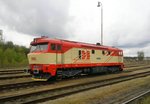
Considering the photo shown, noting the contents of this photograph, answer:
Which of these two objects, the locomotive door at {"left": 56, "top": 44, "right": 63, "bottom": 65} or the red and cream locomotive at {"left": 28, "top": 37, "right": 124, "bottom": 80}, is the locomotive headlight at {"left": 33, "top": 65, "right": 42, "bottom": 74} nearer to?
the red and cream locomotive at {"left": 28, "top": 37, "right": 124, "bottom": 80}

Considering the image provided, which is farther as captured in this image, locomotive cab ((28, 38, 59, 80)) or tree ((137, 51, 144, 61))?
tree ((137, 51, 144, 61))

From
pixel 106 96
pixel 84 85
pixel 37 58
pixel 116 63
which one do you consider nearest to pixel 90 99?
pixel 106 96

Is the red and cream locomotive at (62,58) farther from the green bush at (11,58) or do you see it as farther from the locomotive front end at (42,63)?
the green bush at (11,58)

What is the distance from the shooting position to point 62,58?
22125 millimetres

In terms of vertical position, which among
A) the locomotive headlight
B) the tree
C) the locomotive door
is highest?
the tree

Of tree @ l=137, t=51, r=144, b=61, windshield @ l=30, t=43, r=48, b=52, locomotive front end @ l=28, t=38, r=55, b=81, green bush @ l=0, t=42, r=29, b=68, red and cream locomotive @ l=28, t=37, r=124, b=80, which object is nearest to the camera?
locomotive front end @ l=28, t=38, r=55, b=81

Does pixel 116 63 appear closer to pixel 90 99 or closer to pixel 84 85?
pixel 84 85

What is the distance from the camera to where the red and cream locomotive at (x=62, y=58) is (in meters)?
20.6

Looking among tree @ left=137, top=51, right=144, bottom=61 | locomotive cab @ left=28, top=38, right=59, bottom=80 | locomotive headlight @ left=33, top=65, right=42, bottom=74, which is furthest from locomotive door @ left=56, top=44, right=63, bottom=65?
tree @ left=137, top=51, right=144, bottom=61

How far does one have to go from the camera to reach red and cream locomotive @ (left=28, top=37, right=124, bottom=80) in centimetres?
2059

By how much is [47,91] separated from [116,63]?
19253 mm

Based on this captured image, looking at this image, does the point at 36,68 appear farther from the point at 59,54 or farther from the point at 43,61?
the point at 59,54

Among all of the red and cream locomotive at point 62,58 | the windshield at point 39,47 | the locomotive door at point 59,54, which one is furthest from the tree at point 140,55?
the windshield at point 39,47

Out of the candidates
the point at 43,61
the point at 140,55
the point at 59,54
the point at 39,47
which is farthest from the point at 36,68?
the point at 140,55
